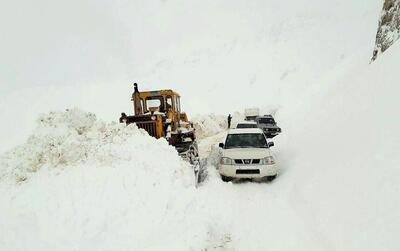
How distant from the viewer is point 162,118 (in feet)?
42.9

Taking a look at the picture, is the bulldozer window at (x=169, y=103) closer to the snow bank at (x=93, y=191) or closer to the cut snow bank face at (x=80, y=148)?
the cut snow bank face at (x=80, y=148)

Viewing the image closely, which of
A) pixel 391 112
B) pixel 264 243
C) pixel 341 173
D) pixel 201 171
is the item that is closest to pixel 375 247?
pixel 264 243

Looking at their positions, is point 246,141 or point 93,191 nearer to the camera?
point 93,191

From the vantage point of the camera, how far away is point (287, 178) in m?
10.0

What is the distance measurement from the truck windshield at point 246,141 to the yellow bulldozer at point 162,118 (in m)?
1.80

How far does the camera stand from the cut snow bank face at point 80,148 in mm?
8180

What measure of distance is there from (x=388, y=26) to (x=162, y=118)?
37.5ft

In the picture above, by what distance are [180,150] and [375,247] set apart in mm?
8693

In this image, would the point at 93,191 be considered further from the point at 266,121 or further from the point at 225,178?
the point at 266,121

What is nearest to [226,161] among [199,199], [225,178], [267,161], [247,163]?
[225,178]

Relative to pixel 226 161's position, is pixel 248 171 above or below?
below

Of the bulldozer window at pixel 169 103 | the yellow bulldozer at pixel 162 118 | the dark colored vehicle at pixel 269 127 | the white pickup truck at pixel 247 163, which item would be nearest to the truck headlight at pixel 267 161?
the white pickup truck at pixel 247 163

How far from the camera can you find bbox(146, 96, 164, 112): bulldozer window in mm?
13953

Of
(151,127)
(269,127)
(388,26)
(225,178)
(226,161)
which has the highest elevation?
→ (388,26)
